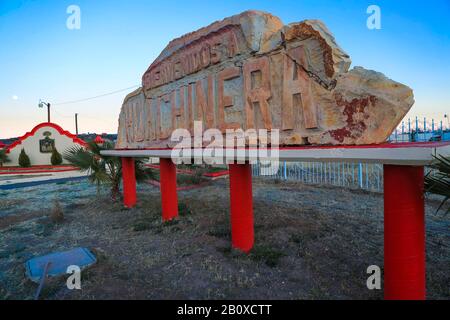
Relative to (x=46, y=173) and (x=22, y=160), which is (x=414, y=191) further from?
(x=22, y=160)

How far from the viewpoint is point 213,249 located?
15.0 feet

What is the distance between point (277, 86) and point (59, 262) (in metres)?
4.09

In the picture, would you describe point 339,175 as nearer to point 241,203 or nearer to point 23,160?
point 241,203

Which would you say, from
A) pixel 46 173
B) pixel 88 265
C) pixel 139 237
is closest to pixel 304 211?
pixel 139 237

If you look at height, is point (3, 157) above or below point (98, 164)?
above

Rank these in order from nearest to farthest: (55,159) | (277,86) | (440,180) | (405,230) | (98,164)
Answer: (440,180)
(405,230)
(277,86)
(98,164)
(55,159)

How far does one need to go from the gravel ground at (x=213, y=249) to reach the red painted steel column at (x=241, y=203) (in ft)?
0.80

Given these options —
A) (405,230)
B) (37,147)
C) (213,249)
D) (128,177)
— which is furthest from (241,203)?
(37,147)

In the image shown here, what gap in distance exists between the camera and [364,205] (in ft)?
24.4

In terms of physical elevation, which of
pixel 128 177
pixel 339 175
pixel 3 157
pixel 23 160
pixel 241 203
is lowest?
pixel 339 175

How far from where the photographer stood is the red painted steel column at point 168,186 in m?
6.11

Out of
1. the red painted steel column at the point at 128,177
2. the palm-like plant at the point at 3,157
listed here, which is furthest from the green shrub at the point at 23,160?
the red painted steel column at the point at 128,177

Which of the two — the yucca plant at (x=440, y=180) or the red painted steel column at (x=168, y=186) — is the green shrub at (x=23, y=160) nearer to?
the red painted steel column at (x=168, y=186)

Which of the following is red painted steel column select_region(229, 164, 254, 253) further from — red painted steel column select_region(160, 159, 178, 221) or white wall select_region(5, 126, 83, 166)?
white wall select_region(5, 126, 83, 166)
